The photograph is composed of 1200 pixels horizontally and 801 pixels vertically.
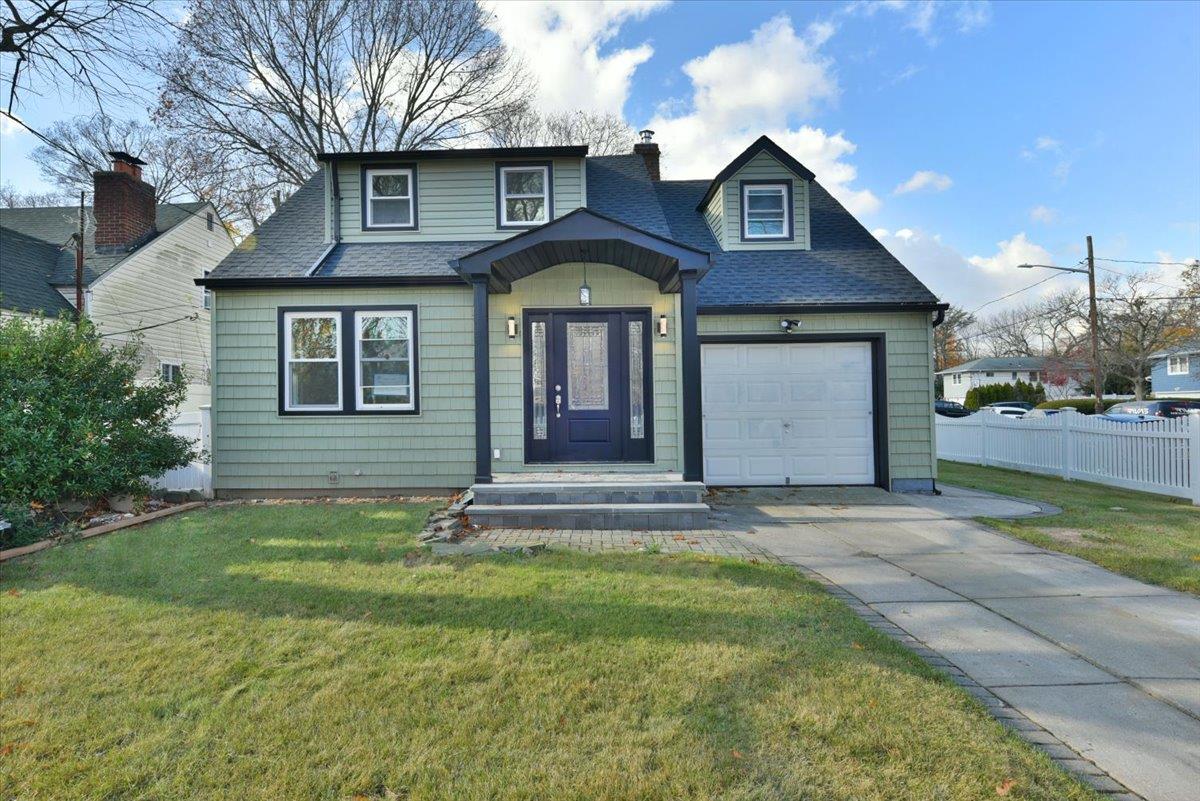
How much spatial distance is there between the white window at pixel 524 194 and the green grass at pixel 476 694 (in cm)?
657

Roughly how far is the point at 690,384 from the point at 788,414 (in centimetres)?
268

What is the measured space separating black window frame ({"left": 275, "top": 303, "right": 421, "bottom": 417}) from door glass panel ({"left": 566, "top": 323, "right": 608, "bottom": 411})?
2221 millimetres

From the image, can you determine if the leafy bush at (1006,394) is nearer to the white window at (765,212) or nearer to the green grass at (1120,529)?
the green grass at (1120,529)

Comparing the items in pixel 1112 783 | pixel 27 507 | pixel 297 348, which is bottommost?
pixel 1112 783

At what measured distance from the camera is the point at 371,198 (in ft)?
31.3

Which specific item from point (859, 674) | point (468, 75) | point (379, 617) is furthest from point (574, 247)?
point (468, 75)

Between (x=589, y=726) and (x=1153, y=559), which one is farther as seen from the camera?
(x=1153, y=559)

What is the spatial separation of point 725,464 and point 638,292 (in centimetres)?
299

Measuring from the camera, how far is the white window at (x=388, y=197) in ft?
31.2

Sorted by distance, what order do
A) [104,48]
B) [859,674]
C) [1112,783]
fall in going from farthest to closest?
[104,48]
[859,674]
[1112,783]

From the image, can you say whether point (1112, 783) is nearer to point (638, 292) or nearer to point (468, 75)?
point (638, 292)

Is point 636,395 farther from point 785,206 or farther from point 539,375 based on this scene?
point 785,206

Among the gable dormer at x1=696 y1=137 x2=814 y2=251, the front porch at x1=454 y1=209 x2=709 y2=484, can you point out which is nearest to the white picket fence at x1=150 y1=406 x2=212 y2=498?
the front porch at x1=454 y1=209 x2=709 y2=484

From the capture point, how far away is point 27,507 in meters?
6.22
